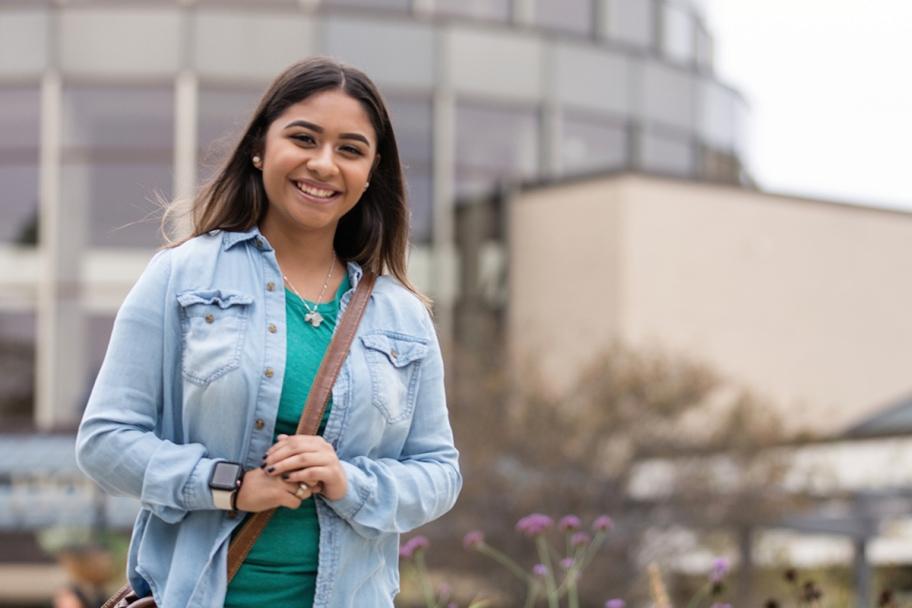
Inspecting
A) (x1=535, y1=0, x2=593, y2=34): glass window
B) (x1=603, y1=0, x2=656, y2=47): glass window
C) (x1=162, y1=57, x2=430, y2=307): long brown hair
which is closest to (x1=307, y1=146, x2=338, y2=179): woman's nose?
(x1=162, y1=57, x2=430, y2=307): long brown hair

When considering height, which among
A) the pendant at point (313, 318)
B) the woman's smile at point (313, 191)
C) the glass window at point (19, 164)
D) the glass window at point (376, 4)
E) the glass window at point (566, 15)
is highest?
the glass window at point (566, 15)

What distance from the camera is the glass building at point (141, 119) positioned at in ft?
87.6


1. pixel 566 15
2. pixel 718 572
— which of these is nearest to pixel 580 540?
pixel 718 572

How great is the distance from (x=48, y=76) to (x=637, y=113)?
407 inches

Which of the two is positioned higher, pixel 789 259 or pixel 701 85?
pixel 701 85

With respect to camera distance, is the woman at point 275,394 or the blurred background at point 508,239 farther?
the blurred background at point 508,239

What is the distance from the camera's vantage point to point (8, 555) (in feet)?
81.4

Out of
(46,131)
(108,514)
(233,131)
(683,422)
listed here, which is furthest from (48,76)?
(233,131)

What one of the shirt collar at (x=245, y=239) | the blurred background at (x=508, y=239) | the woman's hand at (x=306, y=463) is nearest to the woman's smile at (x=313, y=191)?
the shirt collar at (x=245, y=239)

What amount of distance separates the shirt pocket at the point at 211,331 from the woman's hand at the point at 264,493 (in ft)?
0.62

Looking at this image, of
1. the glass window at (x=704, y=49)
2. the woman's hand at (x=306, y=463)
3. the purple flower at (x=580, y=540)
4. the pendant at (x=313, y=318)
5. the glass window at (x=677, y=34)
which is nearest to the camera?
the woman's hand at (x=306, y=463)

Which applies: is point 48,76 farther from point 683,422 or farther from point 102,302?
point 683,422

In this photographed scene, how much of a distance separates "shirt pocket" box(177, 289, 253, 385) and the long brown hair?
197 millimetres

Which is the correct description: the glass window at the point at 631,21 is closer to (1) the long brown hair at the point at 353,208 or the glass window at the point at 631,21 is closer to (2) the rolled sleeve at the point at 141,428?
(1) the long brown hair at the point at 353,208
